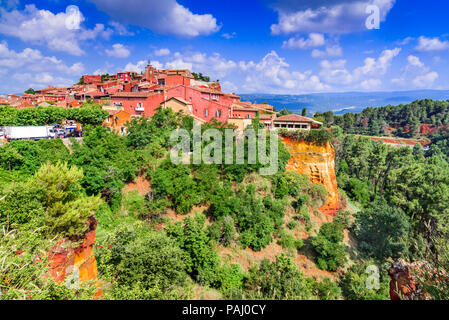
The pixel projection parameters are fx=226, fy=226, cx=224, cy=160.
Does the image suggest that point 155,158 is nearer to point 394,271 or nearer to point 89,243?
point 89,243

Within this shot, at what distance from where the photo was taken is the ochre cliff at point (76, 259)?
8.96 meters

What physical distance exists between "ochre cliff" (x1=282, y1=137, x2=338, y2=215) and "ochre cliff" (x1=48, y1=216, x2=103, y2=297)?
75.2 ft

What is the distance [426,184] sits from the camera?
87.4 ft

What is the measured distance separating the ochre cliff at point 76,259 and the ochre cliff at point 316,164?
22.9 metres

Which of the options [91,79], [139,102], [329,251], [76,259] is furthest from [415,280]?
[91,79]

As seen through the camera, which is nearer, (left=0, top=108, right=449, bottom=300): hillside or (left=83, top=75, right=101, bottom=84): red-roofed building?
(left=0, top=108, right=449, bottom=300): hillside

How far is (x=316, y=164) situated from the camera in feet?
90.8

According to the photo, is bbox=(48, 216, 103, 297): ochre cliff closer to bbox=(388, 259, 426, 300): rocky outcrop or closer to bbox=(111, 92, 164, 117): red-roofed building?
bbox=(388, 259, 426, 300): rocky outcrop

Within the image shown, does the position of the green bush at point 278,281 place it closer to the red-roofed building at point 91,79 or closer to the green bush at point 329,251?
the green bush at point 329,251

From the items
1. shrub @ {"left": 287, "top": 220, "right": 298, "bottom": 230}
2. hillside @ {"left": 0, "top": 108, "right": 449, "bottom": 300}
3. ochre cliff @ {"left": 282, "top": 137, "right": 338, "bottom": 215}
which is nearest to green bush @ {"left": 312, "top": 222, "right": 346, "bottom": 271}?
hillside @ {"left": 0, "top": 108, "right": 449, "bottom": 300}

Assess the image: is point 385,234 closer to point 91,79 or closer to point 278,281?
point 278,281

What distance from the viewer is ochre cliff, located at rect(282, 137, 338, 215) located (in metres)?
27.6

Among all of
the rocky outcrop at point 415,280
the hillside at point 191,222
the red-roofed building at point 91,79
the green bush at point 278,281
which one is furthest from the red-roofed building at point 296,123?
the red-roofed building at point 91,79
